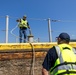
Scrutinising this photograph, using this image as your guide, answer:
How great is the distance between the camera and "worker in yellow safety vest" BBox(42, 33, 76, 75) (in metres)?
3.55

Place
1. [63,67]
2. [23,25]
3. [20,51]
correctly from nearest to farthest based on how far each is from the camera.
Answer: [63,67] → [20,51] → [23,25]

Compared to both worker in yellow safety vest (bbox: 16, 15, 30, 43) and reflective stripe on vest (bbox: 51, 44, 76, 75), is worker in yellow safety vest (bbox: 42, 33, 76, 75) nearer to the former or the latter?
reflective stripe on vest (bbox: 51, 44, 76, 75)

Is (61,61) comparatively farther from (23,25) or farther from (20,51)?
(23,25)

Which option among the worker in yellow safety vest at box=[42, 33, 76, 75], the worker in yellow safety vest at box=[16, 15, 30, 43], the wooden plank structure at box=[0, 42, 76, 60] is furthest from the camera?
the worker in yellow safety vest at box=[16, 15, 30, 43]

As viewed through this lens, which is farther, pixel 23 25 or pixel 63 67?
pixel 23 25

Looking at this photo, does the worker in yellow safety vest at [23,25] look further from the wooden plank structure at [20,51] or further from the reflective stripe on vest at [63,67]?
the reflective stripe on vest at [63,67]

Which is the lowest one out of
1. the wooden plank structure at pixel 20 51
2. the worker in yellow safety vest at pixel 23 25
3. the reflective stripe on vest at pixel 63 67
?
the reflective stripe on vest at pixel 63 67

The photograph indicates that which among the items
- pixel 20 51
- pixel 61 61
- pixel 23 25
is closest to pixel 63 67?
pixel 61 61

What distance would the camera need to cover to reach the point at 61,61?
362 cm

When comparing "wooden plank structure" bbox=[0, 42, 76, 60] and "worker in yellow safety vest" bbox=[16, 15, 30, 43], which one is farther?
"worker in yellow safety vest" bbox=[16, 15, 30, 43]

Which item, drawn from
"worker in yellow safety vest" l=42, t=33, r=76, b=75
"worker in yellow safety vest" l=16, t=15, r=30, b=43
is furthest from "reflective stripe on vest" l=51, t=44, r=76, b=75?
"worker in yellow safety vest" l=16, t=15, r=30, b=43

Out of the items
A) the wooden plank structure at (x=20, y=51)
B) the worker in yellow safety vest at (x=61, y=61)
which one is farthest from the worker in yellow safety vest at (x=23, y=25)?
the worker in yellow safety vest at (x=61, y=61)

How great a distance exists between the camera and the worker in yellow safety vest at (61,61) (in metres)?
3.55

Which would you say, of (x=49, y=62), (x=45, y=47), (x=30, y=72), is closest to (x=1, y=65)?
(x=30, y=72)
